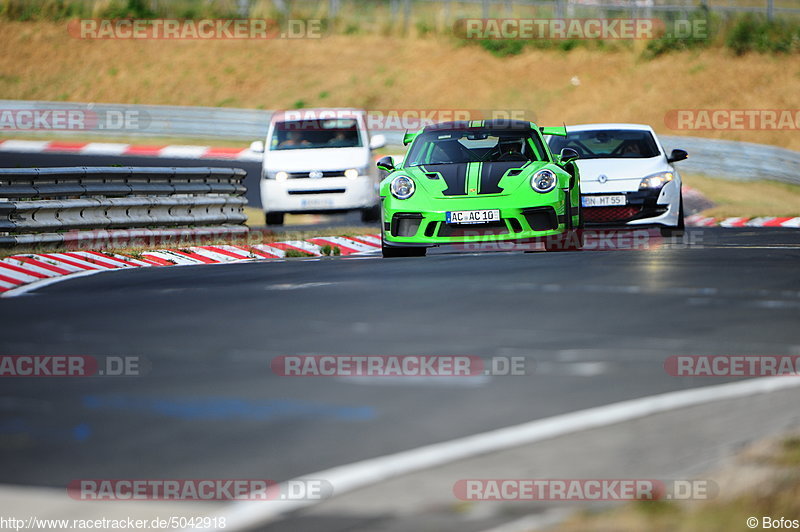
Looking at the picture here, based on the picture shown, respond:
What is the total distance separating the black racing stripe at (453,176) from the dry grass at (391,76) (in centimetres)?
2323

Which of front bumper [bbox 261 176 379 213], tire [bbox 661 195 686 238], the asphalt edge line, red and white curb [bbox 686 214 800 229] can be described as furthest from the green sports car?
red and white curb [bbox 686 214 800 229]

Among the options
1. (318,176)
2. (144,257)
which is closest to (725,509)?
(144,257)

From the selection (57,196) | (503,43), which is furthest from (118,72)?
(57,196)

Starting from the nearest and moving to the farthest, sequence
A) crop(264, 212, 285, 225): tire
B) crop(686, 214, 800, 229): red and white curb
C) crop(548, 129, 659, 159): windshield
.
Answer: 1. crop(548, 129, 659, 159): windshield
2. crop(264, 212, 285, 225): tire
3. crop(686, 214, 800, 229): red and white curb

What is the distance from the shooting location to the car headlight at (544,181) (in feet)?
44.0

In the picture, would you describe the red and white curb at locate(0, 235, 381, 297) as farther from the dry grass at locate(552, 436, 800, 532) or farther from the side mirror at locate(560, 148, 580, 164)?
the dry grass at locate(552, 436, 800, 532)

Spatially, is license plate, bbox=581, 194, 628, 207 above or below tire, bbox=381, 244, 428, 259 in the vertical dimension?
above

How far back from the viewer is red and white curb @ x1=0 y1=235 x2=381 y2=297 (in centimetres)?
1220

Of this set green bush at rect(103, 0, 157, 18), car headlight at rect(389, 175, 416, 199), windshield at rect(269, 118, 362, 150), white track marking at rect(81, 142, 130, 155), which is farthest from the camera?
green bush at rect(103, 0, 157, 18)

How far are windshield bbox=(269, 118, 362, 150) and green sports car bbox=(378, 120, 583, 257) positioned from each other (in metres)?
6.11

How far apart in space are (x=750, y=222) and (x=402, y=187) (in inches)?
367

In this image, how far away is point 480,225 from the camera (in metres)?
13.2

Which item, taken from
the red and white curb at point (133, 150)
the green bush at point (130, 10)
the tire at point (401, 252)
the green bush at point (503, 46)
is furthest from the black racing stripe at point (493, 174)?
the green bush at point (130, 10)

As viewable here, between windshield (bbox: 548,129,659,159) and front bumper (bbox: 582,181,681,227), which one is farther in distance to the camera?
windshield (bbox: 548,129,659,159)
